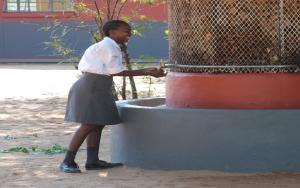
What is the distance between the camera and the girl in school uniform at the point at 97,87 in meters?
7.11

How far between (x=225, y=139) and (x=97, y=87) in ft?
4.28

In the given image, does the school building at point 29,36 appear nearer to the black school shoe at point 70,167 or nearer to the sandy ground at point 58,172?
the sandy ground at point 58,172

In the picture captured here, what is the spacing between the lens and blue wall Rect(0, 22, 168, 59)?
3238 cm

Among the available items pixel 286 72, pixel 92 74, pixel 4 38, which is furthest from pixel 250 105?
pixel 4 38

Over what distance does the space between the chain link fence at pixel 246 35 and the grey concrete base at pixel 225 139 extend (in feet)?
1.76

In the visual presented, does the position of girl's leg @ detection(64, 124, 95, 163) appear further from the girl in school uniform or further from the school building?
the school building

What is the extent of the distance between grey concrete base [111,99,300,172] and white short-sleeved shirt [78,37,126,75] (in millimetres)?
550

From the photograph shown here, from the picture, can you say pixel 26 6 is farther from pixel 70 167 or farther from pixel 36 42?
pixel 70 167

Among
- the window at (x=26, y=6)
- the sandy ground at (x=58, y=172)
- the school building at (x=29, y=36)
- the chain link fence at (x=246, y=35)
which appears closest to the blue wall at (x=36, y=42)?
the school building at (x=29, y=36)

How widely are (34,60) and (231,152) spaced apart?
2720cm

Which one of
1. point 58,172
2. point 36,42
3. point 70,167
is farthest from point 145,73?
point 36,42

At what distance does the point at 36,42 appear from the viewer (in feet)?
110

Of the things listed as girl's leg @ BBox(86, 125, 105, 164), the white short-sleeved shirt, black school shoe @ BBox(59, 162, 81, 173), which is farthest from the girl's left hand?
black school shoe @ BBox(59, 162, 81, 173)

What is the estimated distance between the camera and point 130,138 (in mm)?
7473
